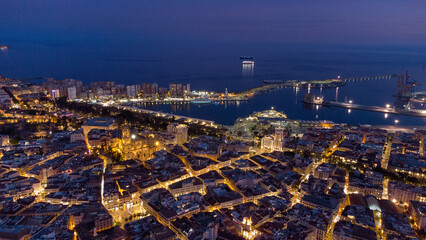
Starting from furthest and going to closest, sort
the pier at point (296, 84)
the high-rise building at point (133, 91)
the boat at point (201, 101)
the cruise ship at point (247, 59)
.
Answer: the cruise ship at point (247, 59) < the pier at point (296, 84) < the high-rise building at point (133, 91) < the boat at point (201, 101)

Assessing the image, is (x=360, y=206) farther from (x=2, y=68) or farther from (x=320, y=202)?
(x=2, y=68)

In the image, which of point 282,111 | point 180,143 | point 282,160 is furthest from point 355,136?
point 180,143

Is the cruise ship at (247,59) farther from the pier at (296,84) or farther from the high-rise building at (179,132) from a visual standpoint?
the high-rise building at (179,132)

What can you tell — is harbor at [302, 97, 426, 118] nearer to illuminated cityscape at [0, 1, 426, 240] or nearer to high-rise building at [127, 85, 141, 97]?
illuminated cityscape at [0, 1, 426, 240]

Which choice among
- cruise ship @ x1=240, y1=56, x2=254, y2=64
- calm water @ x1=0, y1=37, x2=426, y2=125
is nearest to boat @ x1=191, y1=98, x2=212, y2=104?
calm water @ x1=0, y1=37, x2=426, y2=125

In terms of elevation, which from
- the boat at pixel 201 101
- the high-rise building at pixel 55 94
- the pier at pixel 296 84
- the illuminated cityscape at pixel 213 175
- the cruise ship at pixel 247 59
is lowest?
the illuminated cityscape at pixel 213 175

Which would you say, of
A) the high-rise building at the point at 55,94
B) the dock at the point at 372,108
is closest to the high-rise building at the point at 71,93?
the high-rise building at the point at 55,94

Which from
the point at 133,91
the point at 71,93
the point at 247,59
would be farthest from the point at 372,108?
the point at 247,59

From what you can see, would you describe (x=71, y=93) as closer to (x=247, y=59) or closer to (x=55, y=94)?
(x=55, y=94)

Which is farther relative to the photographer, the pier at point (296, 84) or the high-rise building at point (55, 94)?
the pier at point (296, 84)
